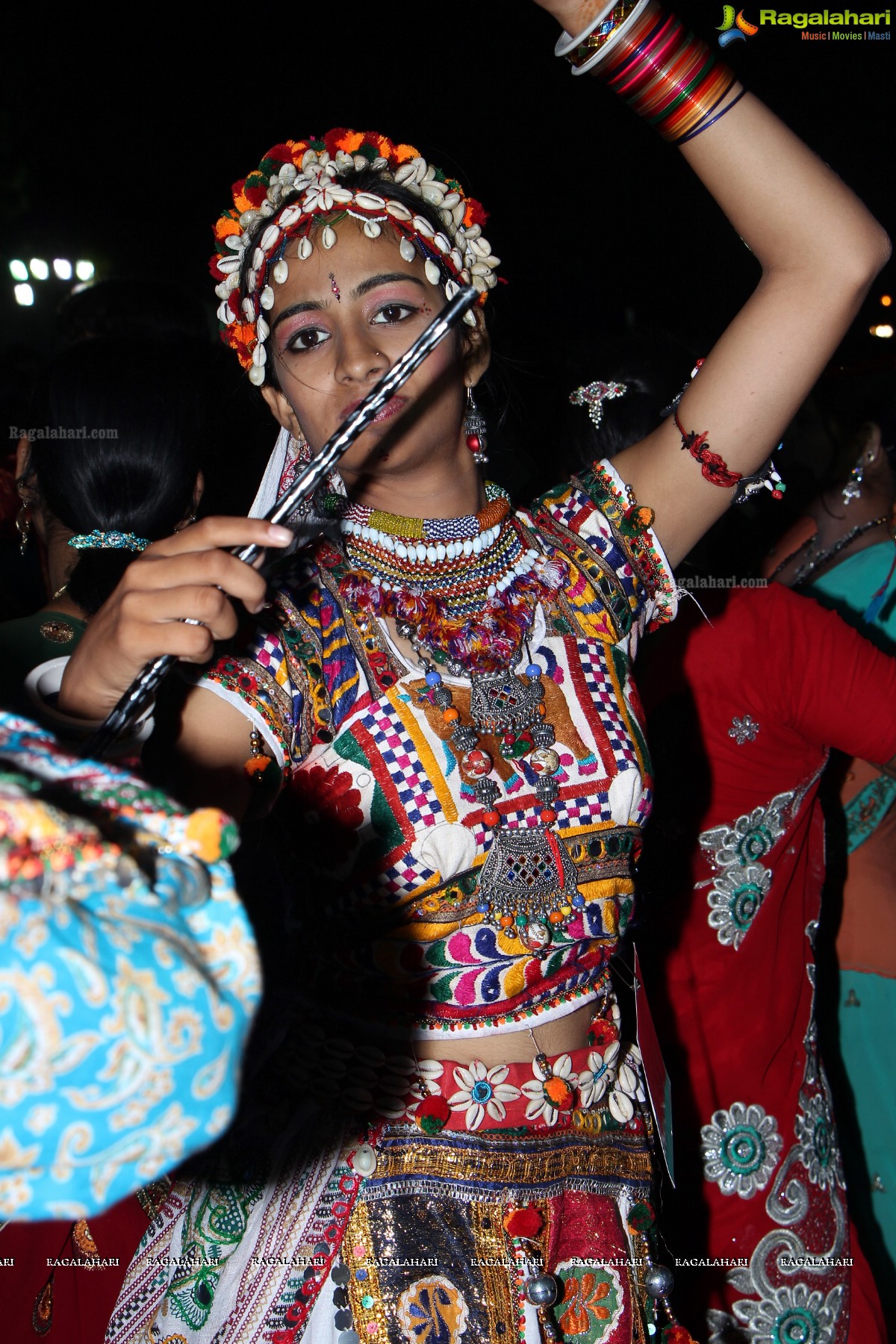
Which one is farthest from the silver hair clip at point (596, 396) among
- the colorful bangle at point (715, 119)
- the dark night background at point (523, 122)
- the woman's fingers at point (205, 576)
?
the woman's fingers at point (205, 576)

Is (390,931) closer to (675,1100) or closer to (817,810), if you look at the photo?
(675,1100)

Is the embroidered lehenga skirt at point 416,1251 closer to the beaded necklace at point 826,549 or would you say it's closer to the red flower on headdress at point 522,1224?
the red flower on headdress at point 522,1224

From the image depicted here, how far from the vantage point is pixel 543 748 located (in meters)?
1.35

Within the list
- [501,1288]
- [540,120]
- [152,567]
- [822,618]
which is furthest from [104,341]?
[540,120]

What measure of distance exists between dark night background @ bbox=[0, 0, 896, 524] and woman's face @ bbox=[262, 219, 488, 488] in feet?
4.36

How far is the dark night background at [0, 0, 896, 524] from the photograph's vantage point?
3.39 m

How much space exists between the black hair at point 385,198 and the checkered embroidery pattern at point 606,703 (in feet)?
1.92

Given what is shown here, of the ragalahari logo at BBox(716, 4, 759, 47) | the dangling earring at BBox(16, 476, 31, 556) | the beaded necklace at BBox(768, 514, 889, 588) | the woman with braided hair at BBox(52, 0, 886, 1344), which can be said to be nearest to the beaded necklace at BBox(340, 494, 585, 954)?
the woman with braided hair at BBox(52, 0, 886, 1344)

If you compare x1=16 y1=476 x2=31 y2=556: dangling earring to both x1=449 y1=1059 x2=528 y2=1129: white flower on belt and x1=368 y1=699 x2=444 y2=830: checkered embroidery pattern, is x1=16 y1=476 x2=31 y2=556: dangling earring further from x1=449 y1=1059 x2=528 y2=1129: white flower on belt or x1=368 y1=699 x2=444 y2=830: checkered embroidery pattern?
x1=449 y1=1059 x2=528 y2=1129: white flower on belt

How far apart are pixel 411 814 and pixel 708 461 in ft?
2.11

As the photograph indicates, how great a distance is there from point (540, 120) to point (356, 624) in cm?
286

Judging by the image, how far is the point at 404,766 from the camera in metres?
1.28

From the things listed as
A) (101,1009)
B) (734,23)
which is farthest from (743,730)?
(734,23)

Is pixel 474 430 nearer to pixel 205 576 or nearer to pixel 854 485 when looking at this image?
pixel 205 576
